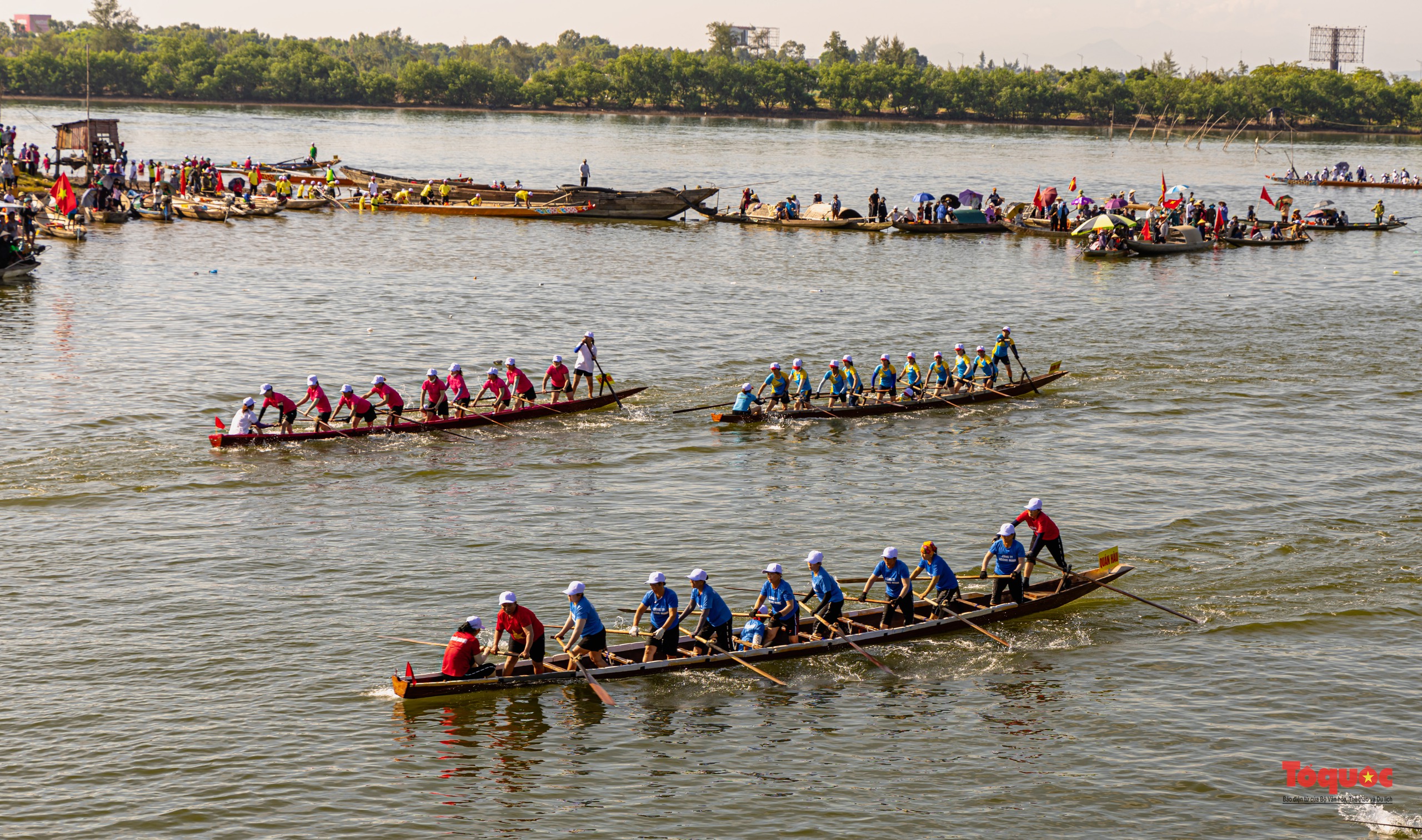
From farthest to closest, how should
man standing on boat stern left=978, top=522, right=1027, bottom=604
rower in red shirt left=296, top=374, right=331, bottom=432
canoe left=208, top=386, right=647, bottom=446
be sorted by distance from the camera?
rower in red shirt left=296, top=374, right=331, bottom=432
canoe left=208, top=386, right=647, bottom=446
man standing on boat stern left=978, top=522, right=1027, bottom=604

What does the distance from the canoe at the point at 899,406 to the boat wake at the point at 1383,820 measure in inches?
812

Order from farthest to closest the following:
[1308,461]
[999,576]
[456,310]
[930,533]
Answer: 1. [456,310]
2. [1308,461]
3. [930,533]
4. [999,576]

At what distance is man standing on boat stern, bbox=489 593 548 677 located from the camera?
67.4 ft

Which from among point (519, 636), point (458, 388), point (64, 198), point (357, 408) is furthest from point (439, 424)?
point (64, 198)

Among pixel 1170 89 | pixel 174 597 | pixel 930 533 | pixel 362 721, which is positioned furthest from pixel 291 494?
pixel 1170 89

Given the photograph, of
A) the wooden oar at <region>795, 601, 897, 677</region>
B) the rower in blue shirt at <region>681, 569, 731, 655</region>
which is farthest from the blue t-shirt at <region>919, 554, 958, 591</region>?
the rower in blue shirt at <region>681, 569, 731, 655</region>

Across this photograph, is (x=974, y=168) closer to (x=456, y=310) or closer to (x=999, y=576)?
(x=456, y=310)

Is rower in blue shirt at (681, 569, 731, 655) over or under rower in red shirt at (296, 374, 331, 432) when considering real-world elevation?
under

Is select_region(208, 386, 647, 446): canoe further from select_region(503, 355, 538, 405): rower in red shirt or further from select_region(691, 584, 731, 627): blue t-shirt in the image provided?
select_region(691, 584, 731, 627): blue t-shirt

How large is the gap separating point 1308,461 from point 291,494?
2803 cm

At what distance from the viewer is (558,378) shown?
1425 inches

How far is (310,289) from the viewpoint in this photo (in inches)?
2179

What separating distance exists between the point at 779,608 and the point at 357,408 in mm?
16597

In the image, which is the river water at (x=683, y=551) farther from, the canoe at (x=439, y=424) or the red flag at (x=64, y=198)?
the red flag at (x=64, y=198)
